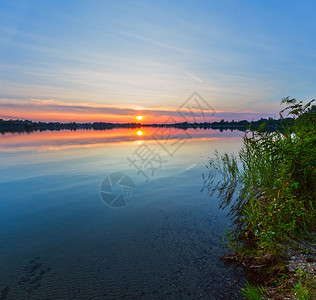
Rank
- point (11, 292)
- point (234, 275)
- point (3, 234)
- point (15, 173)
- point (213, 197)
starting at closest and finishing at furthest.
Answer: point (11, 292)
point (234, 275)
point (3, 234)
point (213, 197)
point (15, 173)

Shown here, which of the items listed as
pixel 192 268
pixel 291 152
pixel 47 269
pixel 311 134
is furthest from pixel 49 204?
pixel 311 134

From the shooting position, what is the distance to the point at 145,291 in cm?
540

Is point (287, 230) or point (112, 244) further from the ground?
point (287, 230)

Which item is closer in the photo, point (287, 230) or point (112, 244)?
→ point (287, 230)

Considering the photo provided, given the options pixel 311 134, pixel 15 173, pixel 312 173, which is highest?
pixel 311 134

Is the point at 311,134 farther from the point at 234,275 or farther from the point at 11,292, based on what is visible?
the point at 11,292

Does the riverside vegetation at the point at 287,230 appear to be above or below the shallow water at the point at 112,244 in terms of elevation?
above

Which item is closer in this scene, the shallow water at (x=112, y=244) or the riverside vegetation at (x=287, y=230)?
the riverside vegetation at (x=287, y=230)

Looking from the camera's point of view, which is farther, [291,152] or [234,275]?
[291,152]

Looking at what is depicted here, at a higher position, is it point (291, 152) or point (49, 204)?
point (291, 152)

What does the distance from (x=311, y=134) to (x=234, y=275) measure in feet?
18.1

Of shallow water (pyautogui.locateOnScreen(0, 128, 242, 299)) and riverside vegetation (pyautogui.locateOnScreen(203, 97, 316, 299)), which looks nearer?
riverside vegetation (pyautogui.locateOnScreen(203, 97, 316, 299))

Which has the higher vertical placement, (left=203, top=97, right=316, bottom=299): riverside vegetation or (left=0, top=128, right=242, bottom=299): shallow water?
(left=203, top=97, right=316, bottom=299): riverside vegetation

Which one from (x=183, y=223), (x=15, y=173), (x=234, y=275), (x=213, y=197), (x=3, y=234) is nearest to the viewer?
(x=234, y=275)
